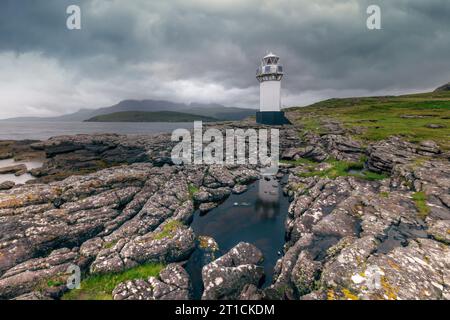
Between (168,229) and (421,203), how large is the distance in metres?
24.0

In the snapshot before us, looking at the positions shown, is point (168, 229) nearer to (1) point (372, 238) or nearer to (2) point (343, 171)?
(1) point (372, 238)

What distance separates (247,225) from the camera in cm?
2375

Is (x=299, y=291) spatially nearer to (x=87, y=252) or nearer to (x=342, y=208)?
(x=342, y=208)

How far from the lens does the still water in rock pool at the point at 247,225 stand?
17.9m

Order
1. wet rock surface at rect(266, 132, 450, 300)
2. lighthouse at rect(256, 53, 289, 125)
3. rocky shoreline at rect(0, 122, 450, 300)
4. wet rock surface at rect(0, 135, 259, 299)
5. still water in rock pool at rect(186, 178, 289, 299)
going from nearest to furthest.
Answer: wet rock surface at rect(266, 132, 450, 300), rocky shoreline at rect(0, 122, 450, 300), wet rock surface at rect(0, 135, 259, 299), still water in rock pool at rect(186, 178, 289, 299), lighthouse at rect(256, 53, 289, 125)

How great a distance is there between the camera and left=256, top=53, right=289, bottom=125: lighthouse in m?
67.2

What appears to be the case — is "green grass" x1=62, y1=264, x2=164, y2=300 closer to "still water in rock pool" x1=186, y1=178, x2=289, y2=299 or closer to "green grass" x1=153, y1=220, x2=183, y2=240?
"green grass" x1=153, y1=220, x2=183, y2=240

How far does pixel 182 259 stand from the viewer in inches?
701

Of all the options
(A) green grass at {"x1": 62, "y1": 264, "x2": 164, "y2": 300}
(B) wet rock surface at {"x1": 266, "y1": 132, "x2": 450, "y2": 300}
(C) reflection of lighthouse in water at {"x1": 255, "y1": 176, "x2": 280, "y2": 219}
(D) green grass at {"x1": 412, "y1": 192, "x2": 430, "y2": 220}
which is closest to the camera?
(B) wet rock surface at {"x1": 266, "y1": 132, "x2": 450, "y2": 300}

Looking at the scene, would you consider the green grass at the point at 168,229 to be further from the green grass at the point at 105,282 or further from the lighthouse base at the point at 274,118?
the lighthouse base at the point at 274,118

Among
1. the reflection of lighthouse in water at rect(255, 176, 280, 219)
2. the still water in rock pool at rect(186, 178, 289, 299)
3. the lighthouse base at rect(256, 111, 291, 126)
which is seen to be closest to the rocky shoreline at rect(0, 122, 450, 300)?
the still water in rock pool at rect(186, 178, 289, 299)

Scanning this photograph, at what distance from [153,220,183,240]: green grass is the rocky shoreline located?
18 cm

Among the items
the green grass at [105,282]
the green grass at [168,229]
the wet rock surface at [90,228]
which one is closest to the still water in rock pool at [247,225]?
the wet rock surface at [90,228]

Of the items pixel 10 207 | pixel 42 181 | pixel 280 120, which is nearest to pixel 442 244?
pixel 10 207
